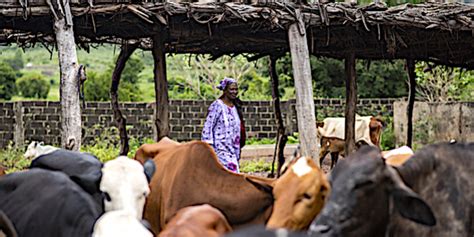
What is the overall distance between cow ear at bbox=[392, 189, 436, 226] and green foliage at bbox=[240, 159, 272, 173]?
13.5 meters

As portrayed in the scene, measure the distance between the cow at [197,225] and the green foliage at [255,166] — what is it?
13414 millimetres

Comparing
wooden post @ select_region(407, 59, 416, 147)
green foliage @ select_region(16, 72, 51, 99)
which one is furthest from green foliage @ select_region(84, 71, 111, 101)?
wooden post @ select_region(407, 59, 416, 147)

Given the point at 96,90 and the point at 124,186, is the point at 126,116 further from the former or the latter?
the point at 124,186

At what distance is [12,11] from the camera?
10.2 metres

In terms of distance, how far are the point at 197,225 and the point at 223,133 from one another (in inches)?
221

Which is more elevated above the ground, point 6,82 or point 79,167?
point 79,167

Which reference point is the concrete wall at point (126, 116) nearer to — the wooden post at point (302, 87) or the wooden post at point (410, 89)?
the wooden post at point (410, 89)

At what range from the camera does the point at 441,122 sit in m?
23.1

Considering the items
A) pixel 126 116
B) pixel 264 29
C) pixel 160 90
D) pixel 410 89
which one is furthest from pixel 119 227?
pixel 126 116

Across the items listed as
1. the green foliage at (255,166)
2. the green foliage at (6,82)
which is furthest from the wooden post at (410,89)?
the green foliage at (6,82)

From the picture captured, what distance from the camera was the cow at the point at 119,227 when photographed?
15.5 feet

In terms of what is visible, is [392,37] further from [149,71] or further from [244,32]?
[149,71]

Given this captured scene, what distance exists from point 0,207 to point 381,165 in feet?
9.22

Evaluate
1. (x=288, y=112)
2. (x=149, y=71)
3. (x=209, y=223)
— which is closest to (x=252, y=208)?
(x=209, y=223)
